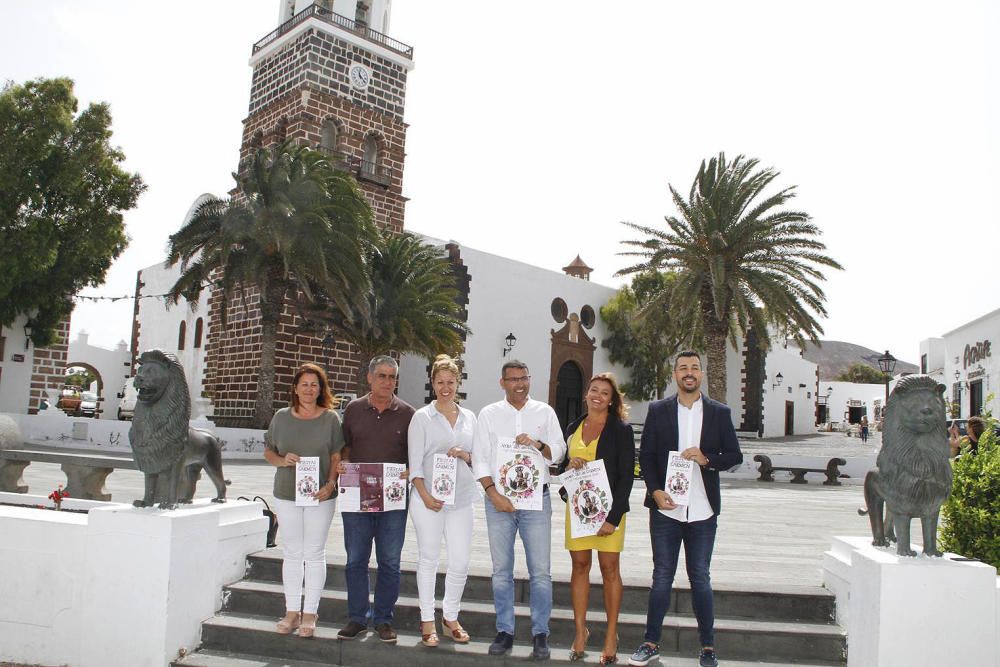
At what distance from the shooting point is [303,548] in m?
4.93

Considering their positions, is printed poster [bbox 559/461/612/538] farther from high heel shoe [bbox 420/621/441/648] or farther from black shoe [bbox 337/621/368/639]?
black shoe [bbox 337/621/368/639]

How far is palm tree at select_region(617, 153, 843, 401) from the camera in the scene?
19.3m

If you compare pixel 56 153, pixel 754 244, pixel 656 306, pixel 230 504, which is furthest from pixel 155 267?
pixel 230 504

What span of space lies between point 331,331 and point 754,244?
11.5 m

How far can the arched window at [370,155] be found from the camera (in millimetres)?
25109

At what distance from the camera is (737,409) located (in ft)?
123

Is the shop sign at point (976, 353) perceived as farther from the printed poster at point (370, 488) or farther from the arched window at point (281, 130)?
the printed poster at point (370, 488)

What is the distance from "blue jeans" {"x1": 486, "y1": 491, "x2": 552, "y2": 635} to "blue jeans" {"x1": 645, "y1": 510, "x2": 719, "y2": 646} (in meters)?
0.62

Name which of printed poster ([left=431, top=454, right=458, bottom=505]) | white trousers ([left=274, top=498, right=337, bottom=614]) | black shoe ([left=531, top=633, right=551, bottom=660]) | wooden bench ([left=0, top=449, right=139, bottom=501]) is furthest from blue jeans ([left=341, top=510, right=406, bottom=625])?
wooden bench ([left=0, top=449, right=139, bottom=501])

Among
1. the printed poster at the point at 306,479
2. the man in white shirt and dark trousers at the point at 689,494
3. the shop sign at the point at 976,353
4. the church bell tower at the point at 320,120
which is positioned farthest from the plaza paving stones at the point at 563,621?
the shop sign at the point at 976,353

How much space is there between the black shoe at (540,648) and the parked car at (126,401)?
25676 millimetres

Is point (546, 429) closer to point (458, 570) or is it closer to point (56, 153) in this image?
point (458, 570)

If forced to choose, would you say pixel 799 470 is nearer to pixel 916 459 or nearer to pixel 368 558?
pixel 916 459

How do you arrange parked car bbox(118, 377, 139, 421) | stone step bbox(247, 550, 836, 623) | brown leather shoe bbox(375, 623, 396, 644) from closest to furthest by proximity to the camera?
brown leather shoe bbox(375, 623, 396, 644), stone step bbox(247, 550, 836, 623), parked car bbox(118, 377, 139, 421)
